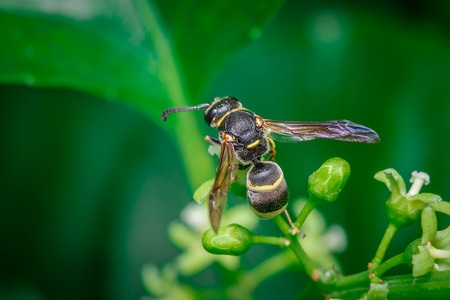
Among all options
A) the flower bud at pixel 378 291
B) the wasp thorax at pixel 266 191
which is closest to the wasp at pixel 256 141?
the wasp thorax at pixel 266 191

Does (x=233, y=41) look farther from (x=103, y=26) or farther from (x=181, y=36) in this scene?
(x=103, y=26)

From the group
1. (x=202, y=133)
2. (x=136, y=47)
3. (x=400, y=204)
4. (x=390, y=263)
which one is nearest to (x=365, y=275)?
(x=390, y=263)

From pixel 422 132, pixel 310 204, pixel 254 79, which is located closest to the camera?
pixel 310 204

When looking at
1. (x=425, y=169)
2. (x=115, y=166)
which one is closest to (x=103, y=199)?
(x=115, y=166)

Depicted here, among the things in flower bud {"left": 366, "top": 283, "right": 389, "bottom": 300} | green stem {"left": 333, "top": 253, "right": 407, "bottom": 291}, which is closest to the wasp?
green stem {"left": 333, "top": 253, "right": 407, "bottom": 291}

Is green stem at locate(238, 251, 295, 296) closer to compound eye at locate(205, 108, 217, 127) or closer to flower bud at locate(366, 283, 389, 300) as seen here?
compound eye at locate(205, 108, 217, 127)

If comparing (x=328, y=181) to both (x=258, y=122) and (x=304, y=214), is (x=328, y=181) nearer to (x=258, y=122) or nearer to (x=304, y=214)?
(x=304, y=214)

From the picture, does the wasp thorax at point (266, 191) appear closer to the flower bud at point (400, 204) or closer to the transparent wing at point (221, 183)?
the transparent wing at point (221, 183)

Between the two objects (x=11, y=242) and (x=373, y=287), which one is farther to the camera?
(x=11, y=242)
